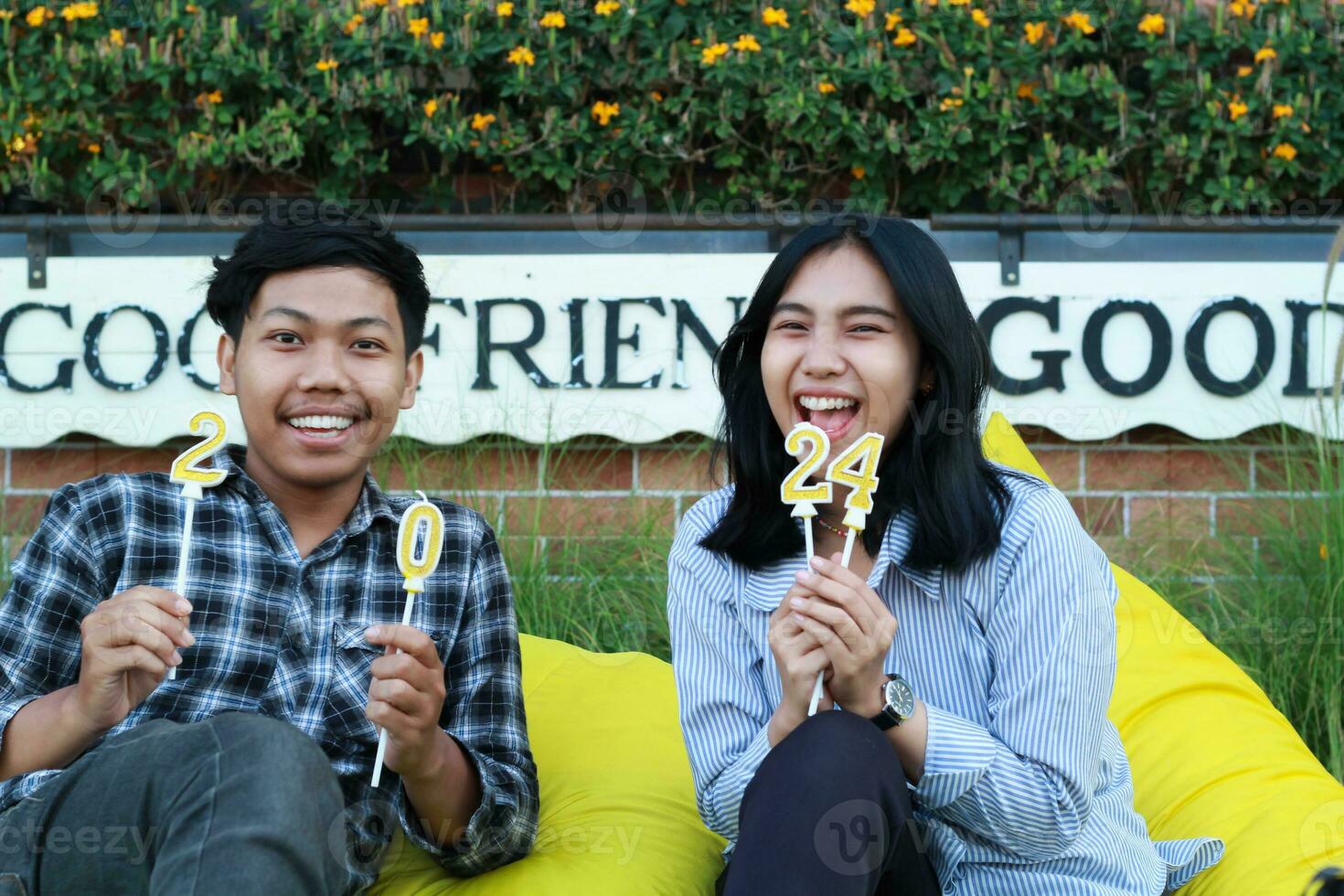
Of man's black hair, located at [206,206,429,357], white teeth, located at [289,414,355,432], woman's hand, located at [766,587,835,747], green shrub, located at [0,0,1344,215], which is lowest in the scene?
woman's hand, located at [766,587,835,747]

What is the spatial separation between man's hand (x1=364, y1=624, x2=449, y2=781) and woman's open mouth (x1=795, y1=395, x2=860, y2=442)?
563 mm

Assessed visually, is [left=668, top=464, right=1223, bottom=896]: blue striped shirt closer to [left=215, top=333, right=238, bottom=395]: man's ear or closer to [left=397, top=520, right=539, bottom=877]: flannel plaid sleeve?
[left=397, top=520, right=539, bottom=877]: flannel plaid sleeve

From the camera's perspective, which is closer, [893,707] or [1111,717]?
[893,707]

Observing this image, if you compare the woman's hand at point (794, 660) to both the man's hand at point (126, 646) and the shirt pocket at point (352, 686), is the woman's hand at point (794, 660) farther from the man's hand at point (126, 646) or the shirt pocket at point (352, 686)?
the man's hand at point (126, 646)

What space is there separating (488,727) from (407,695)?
1.04 ft

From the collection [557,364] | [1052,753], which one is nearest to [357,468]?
[1052,753]

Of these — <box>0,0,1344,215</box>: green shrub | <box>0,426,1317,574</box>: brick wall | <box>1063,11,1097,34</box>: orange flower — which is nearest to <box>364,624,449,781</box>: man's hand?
<box>0,426,1317,574</box>: brick wall

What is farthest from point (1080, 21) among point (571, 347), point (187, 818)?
point (187, 818)

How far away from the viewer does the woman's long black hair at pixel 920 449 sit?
1803 mm

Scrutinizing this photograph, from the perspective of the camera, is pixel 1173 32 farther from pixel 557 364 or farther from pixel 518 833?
pixel 518 833

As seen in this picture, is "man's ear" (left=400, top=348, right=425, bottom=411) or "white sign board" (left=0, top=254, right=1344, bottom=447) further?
"white sign board" (left=0, top=254, right=1344, bottom=447)

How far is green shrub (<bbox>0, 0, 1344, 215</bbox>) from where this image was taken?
3441 mm

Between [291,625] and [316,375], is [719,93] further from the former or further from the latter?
[291,625]

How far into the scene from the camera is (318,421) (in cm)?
192
